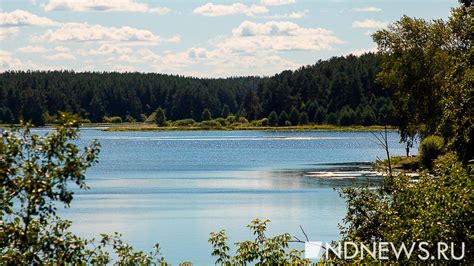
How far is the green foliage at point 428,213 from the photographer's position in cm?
1719

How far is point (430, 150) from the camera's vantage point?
6269 centimetres

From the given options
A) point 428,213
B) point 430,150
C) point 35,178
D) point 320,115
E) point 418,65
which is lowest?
point 320,115

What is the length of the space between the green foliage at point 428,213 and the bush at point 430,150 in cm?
4053

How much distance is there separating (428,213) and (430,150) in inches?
1826

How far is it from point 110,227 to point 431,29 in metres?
35.4

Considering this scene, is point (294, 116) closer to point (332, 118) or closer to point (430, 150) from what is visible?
point (332, 118)

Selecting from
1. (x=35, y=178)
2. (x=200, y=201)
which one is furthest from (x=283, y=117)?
(x=35, y=178)

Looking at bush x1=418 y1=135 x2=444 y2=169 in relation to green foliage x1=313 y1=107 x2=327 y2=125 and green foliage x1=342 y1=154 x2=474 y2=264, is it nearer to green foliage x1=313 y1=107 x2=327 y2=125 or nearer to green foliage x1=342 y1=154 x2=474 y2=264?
green foliage x1=342 y1=154 x2=474 y2=264

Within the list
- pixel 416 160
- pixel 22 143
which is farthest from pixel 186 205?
pixel 22 143

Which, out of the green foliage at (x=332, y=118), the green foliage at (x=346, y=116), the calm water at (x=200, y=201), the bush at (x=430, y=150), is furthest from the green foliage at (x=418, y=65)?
the green foliage at (x=332, y=118)

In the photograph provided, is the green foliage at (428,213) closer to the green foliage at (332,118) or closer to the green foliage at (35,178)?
the green foliage at (35,178)

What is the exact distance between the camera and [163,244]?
35.1 meters

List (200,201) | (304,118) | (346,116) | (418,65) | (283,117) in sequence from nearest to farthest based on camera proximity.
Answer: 1. (200,201)
2. (418,65)
3. (346,116)
4. (304,118)
5. (283,117)

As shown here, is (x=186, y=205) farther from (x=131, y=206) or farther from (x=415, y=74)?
(x=415, y=74)
